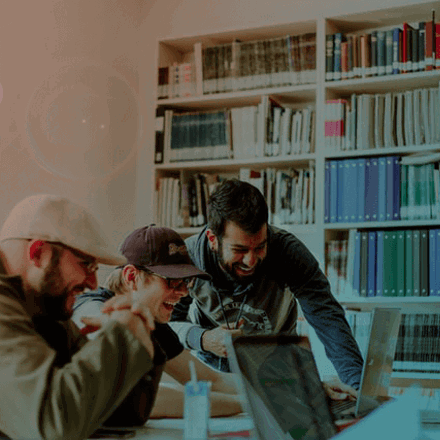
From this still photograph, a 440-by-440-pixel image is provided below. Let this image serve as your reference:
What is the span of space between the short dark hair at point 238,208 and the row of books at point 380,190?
1.21 meters

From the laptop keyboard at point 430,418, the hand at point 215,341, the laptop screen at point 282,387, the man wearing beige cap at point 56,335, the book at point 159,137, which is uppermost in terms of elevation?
the book at point 159,137

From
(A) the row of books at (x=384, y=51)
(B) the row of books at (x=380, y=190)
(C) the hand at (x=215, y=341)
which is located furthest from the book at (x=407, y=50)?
(C) the hand at (x=215, y=341)

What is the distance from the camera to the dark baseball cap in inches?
66.6

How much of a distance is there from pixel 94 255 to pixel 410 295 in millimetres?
2234

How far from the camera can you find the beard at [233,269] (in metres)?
2.05

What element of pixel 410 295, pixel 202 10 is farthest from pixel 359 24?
pixel 410 295

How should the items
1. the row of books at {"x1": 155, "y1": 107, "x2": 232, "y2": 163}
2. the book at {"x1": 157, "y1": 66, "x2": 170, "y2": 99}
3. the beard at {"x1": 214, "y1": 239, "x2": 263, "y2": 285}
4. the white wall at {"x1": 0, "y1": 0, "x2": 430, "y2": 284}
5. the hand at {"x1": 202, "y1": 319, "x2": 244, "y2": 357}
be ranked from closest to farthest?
the hand at {"x1": 202, "y1": 319, "x2": 244, "y2": 357}
the beard at {"x1": 214, "y1": 239, "x2": 263, "y2": 285}
the white wall at {"x1": 0, "y1": 0, "x2": 430, "y2": 284}
the row of books at {"x1": 155, "y1": 107, "x2": 232, "y2": 163}
the book at {"x1": 157, "y1": 66, "x2": 170, "y2": 99}

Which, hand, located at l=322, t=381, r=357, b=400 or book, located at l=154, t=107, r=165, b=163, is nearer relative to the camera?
hand, located at l=322, t=381, r=357, b=400

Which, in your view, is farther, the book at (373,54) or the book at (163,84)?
the book at (163,84)

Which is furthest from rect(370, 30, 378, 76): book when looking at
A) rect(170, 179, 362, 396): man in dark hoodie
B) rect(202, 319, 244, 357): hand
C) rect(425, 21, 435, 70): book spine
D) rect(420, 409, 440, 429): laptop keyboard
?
rect(420, 409, 440, 429): laptop keyboard

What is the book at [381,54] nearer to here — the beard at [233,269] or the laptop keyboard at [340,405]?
the beard at [233,269]

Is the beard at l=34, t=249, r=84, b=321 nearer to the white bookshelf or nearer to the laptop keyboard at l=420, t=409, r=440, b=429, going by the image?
the laptop keyboard at l=420, t=409, r=440, b=429

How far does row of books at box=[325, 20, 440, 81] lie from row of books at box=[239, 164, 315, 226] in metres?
0.50

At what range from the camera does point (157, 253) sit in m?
1.73
